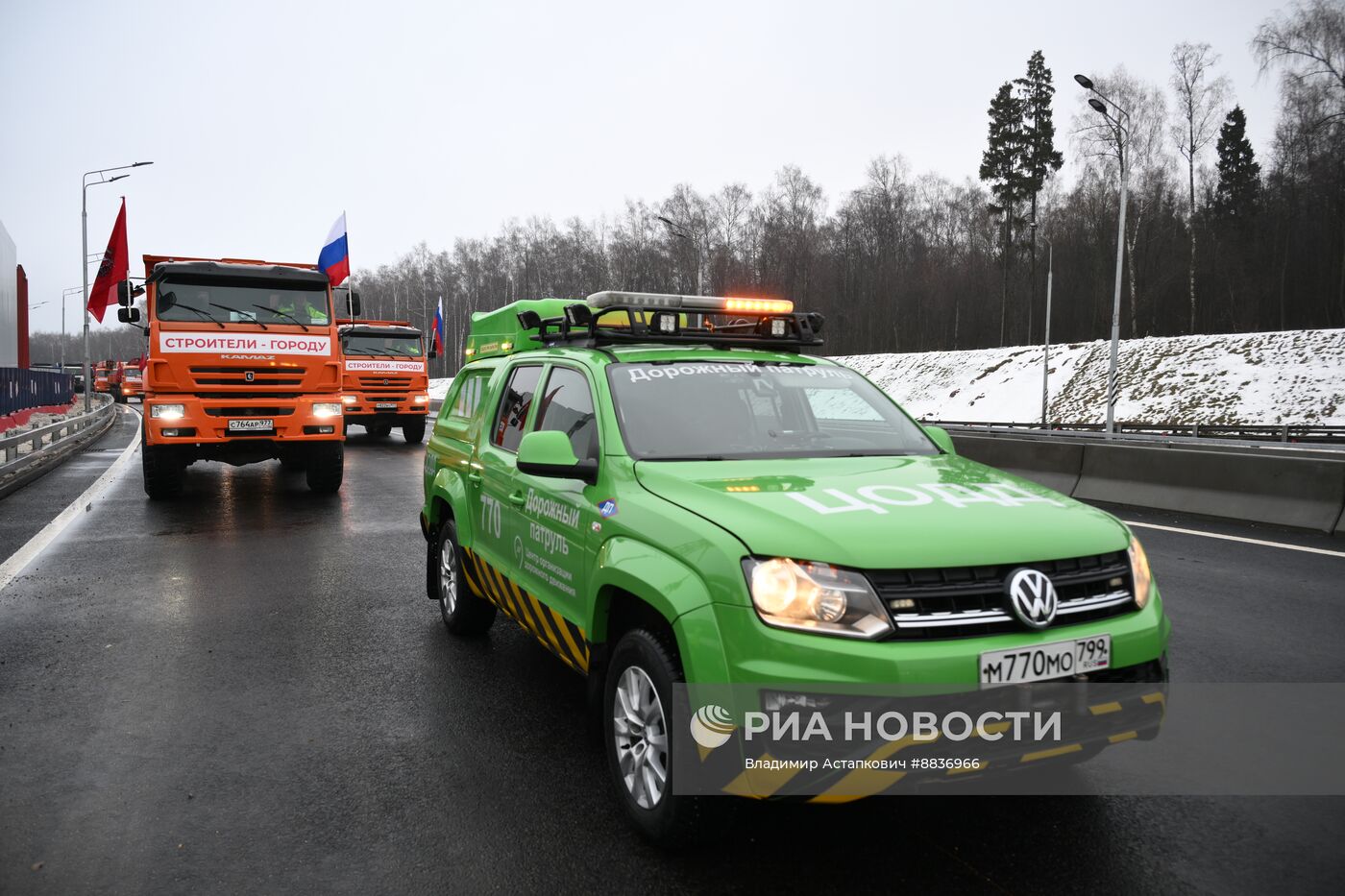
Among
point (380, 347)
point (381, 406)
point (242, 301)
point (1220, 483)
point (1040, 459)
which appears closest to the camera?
point (1220, 483)

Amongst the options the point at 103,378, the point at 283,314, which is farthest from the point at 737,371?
the point at 103,378

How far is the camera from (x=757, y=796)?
2.82 meters

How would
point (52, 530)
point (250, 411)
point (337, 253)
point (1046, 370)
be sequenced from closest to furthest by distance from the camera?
point (52, 530) → point (250, 411) → point (337, 253) → point (1046, 370)

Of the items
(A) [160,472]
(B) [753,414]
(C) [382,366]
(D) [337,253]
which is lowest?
(A) [160,472]

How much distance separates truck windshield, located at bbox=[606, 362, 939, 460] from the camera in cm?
402

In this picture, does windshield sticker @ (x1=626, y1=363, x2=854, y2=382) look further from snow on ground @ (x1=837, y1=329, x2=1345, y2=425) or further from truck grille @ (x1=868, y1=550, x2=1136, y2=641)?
snow on ground @ (x1=837, y1=329, x2=1345, y2=425)

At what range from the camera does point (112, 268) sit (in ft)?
87.7

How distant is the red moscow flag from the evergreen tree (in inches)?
2158

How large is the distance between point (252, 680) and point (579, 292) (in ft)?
267

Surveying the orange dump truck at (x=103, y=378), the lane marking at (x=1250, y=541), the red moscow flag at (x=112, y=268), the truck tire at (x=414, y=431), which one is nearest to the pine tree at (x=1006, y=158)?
the truck tire at (x=414, y=431)

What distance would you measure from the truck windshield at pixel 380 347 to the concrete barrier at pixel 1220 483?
1592 centimetres

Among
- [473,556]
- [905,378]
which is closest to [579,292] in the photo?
[905,378]

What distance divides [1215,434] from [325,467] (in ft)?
83.5

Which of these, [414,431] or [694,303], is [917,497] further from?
[414,431]
